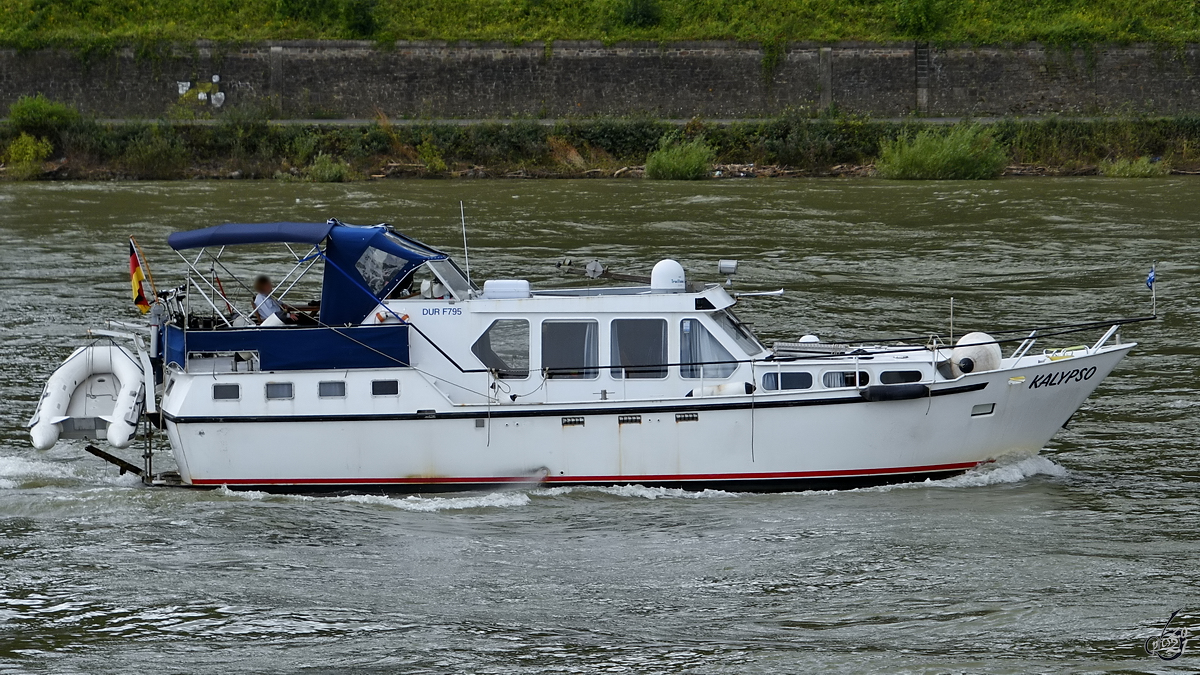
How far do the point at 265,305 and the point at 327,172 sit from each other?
2913 centimetres

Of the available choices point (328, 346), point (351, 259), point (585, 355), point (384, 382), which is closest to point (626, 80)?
point (351, 259)

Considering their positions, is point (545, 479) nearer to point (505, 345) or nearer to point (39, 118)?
point (505, 345)

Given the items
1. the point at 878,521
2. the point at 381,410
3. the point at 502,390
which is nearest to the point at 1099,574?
the point at 878,521

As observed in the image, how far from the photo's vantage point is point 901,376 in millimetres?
13695

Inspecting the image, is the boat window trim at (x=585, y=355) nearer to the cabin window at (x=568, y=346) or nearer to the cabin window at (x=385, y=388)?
the cabin window at (x=568, y=346)

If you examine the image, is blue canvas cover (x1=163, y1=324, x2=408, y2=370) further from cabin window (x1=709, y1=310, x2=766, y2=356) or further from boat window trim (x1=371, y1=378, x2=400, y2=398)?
cabin window (x1=709, y1=310, x2=766, y2=356)

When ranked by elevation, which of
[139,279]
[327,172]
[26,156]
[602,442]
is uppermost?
[26,156]

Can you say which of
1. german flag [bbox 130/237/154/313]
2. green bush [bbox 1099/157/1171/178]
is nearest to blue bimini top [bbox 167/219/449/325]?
german flag [bbox 130/237/154/313]

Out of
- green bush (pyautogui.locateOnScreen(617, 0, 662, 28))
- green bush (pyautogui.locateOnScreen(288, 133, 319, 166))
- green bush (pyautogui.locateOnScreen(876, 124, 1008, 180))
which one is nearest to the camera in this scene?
green bush (pyautogui.locateOnScreen(876, 124, 1008, 180))

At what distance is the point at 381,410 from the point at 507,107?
123 feet

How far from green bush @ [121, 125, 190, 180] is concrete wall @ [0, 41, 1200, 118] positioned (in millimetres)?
5969

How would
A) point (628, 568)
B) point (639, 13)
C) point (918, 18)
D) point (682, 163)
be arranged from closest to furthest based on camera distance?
point (628, 568) < point (682, 163) < point (918, 18) < point (639, 13)

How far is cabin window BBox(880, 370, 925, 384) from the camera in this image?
13656mm

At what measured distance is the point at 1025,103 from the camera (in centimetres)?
4975
